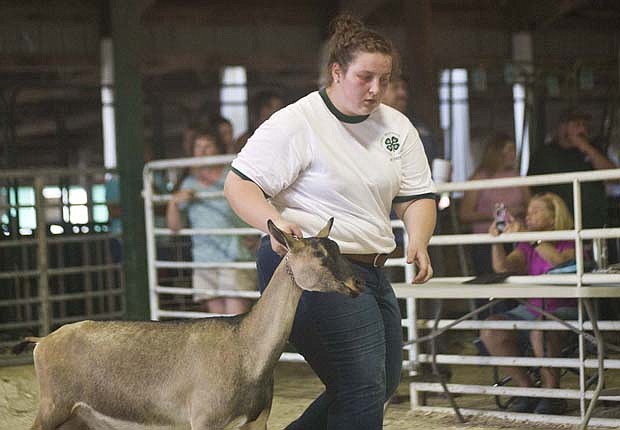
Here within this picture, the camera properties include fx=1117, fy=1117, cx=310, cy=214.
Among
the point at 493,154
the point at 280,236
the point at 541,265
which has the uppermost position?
the point at 493,154

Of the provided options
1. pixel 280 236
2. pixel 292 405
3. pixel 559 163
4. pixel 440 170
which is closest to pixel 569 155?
pixel 559 163

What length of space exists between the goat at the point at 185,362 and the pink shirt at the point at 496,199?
364 cm

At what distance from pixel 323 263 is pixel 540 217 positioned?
284 centimetres

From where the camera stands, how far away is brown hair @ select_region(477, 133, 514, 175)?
706cm

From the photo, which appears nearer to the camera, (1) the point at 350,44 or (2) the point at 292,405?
(1) the point at 350,44

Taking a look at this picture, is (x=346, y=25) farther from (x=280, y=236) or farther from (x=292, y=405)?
(x=292, y=405)

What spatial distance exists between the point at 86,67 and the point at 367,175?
893cm

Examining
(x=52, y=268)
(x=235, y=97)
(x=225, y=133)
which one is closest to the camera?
(x=225, y=133)

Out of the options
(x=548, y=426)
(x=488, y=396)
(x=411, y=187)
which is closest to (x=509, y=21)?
(x=488, y=396)

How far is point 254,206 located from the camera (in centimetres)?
321

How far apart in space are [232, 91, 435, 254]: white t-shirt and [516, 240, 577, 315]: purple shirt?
2466 millimetres

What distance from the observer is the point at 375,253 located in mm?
3420

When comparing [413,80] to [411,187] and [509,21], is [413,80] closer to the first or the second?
[509,21]

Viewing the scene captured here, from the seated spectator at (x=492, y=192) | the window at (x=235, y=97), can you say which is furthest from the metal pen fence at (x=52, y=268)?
the window at (x=235, y=97)
